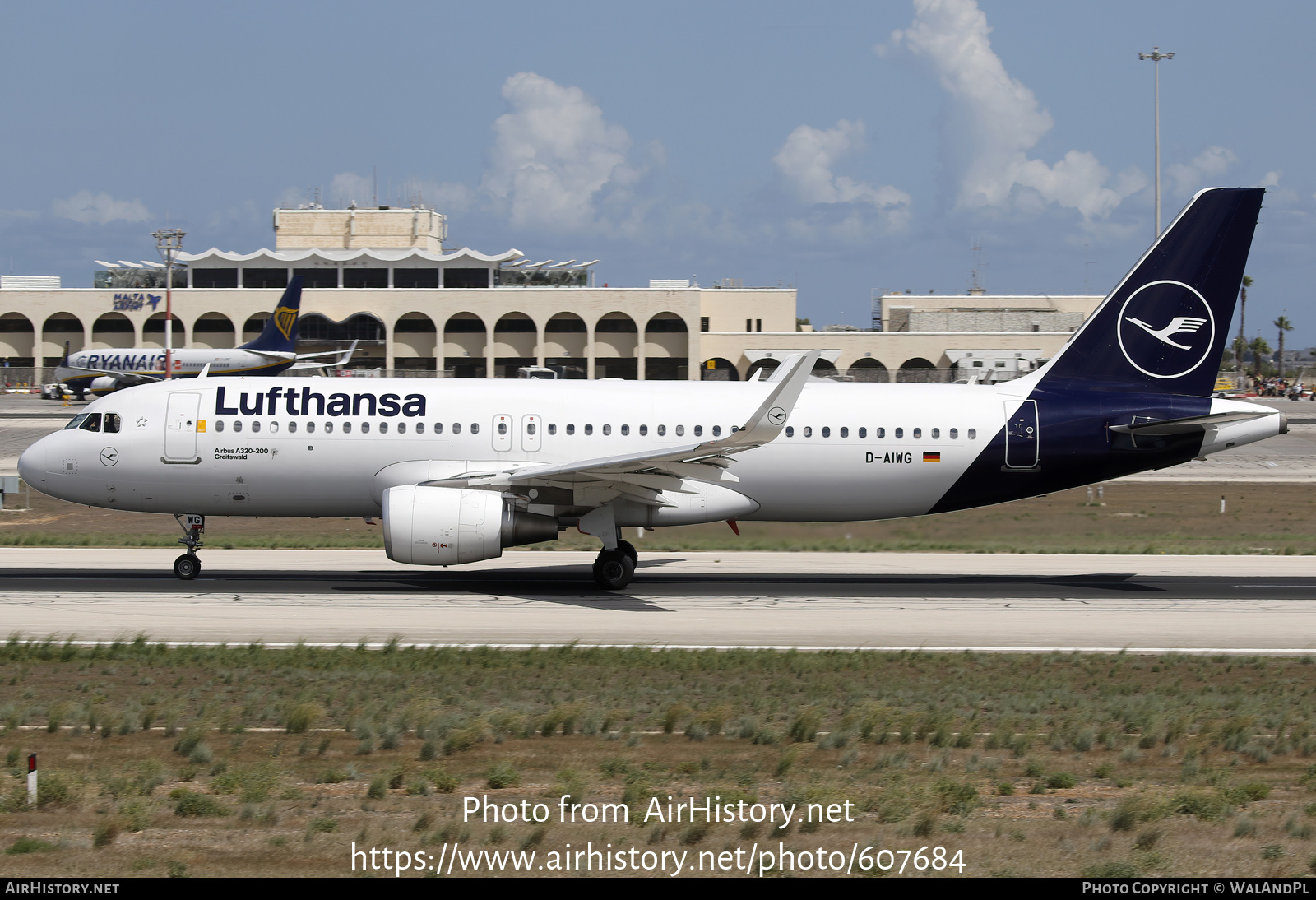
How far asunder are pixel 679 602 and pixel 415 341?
10430 cm

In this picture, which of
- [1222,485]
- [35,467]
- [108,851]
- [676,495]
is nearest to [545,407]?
[676,495]

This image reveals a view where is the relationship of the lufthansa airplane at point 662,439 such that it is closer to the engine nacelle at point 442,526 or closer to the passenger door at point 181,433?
the passenger door at point 181,433

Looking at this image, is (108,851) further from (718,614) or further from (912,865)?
(718,614)

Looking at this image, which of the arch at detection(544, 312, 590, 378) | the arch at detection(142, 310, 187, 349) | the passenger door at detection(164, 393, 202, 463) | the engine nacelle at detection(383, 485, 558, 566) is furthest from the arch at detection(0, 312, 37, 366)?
the engine nacelle at detection(383, 485, 558, 566)

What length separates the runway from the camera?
2108 cm

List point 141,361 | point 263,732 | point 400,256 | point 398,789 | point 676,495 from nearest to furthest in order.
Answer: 1. point 398,789
2. point 263,732
3. point 676,495
4. point 141,361
5. point 400,256

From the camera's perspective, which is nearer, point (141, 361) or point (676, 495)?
point (676, 495)

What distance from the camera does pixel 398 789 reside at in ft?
40.3

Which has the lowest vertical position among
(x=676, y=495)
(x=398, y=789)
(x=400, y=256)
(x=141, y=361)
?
(x=398, y=789)

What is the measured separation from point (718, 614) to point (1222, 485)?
36972 mm

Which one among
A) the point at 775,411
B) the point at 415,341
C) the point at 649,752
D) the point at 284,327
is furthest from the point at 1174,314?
the point at 415,341

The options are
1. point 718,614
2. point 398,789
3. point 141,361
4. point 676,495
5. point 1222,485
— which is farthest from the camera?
point 141,361

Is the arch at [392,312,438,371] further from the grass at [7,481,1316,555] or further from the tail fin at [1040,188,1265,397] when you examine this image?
the tail fin at [1040,188,1265,397]

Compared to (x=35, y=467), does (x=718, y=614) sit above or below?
below
